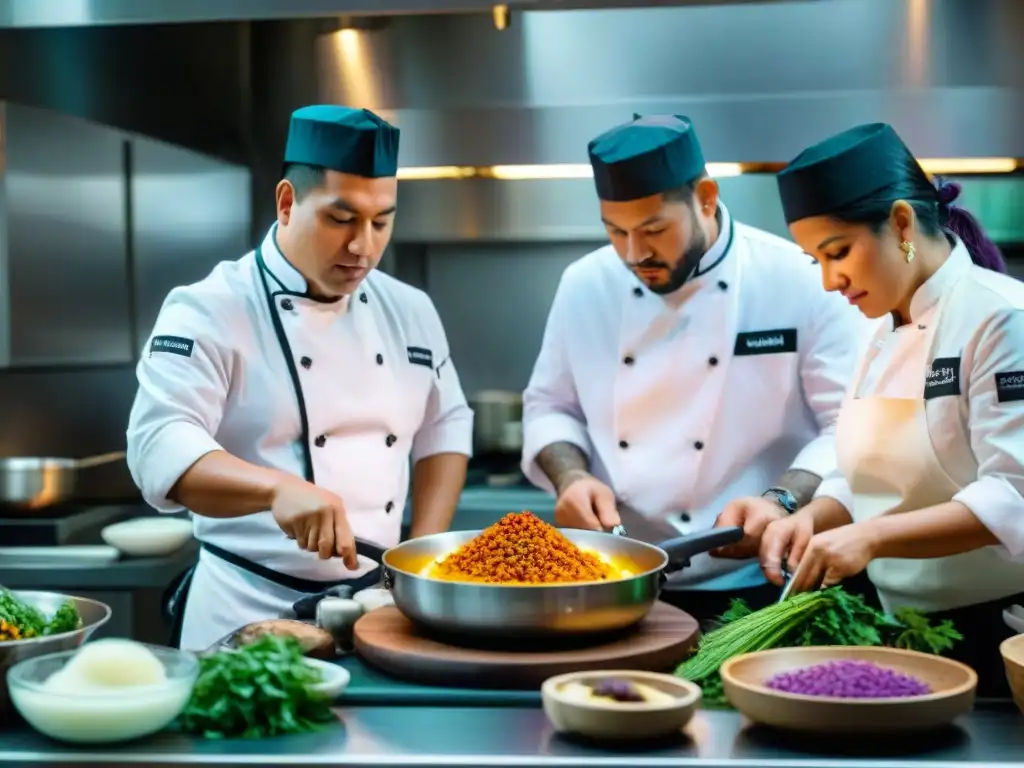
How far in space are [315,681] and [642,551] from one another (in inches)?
26.0

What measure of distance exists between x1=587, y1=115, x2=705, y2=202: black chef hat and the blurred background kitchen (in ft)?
4.06

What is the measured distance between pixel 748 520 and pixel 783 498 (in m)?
0.24

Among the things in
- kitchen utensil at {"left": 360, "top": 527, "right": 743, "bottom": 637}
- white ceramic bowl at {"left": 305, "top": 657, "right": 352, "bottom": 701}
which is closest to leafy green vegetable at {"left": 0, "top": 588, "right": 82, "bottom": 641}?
white ceramic bowl at {"left": 305, "top": 657, "right": 352, "bottom": 701}

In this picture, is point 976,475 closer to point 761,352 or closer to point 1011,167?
point 761,352

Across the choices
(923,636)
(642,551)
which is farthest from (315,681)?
(923,636)

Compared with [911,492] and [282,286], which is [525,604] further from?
[282,286]

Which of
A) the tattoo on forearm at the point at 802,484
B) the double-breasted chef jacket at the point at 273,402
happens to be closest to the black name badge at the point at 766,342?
the tattoo on forearm at the point at 802,484

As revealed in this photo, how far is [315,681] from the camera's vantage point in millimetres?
1606

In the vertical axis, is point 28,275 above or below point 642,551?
above

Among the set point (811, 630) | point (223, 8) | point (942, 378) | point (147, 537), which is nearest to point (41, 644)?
point (811, 630)

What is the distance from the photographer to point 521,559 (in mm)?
1850

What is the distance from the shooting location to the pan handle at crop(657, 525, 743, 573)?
1.95 metres

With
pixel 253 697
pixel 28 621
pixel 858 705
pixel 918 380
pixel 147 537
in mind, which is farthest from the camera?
pixel 147 537

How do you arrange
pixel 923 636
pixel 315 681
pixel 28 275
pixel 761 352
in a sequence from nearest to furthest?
pixel 315 681, pixel 923 636, pixel 761 352, pixel 28 275
